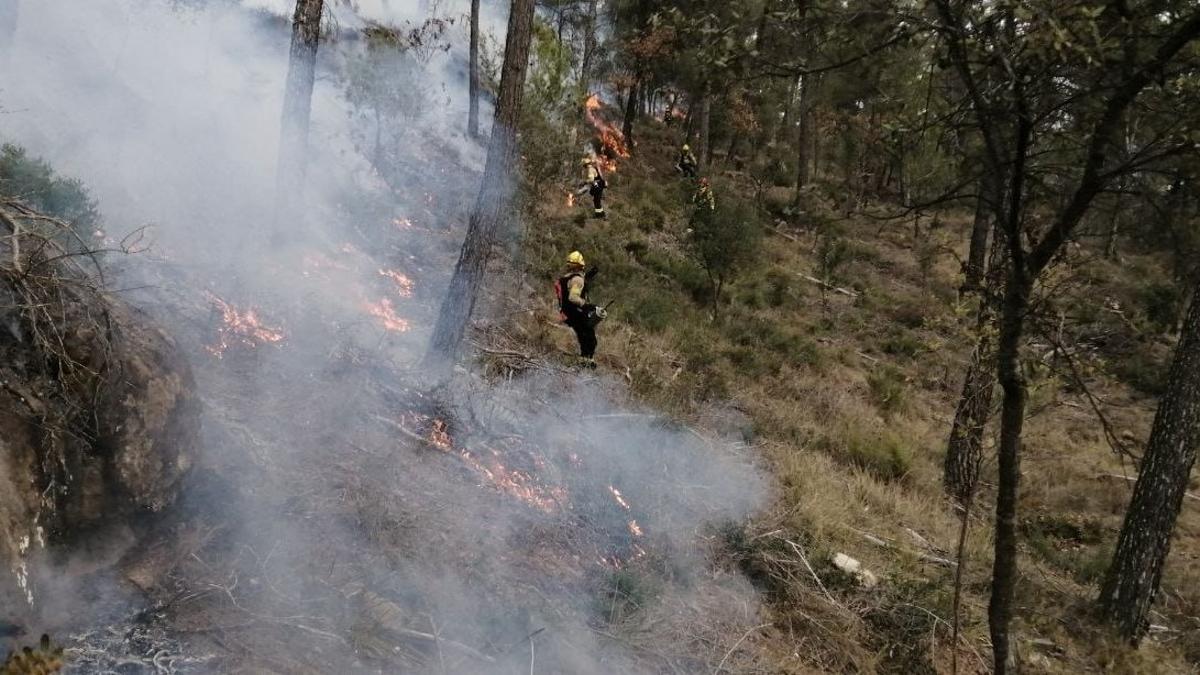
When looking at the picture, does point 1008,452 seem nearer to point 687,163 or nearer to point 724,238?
point 724,238

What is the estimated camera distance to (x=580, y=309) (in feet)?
27.1

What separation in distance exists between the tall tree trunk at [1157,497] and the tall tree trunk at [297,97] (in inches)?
351

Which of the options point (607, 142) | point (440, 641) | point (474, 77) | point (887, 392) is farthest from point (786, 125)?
point (440, 641)

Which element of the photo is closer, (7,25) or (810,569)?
(810,569)

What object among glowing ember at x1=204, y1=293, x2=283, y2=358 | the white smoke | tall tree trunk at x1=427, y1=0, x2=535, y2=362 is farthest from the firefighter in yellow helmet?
glowing ember at x1=204, y1=293, x2=283, y2=358

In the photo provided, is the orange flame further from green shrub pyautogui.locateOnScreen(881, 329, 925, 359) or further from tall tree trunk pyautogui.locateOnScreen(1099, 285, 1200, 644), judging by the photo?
green shrub pyautogui.locateOnScreen(881, 329, 925, 359)

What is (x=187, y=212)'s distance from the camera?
26.2 feet

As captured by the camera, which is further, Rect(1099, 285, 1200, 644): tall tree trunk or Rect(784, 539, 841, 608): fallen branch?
Rect(1099, 285, 1200, 644): tall tree trunk

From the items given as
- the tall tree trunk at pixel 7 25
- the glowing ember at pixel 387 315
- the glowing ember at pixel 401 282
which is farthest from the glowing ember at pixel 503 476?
the tall tree trunk at pixel 7 25

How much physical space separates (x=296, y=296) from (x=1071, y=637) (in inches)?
310

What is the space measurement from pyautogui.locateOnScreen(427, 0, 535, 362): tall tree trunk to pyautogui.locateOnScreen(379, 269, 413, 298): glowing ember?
209 cm

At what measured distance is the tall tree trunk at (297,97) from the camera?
786 cm

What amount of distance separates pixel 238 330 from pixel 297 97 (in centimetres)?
334

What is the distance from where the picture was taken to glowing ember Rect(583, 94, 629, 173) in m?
20.6
